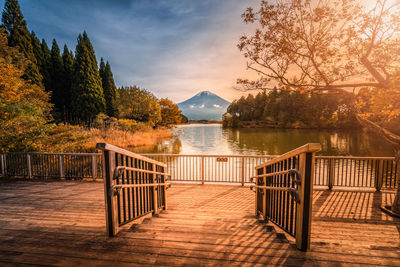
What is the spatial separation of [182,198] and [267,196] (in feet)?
9.65

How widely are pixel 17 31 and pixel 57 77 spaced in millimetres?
9130

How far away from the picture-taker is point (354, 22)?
4.98 metres

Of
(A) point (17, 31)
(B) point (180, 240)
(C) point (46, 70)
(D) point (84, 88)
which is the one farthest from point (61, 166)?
(C) point (46, 70)

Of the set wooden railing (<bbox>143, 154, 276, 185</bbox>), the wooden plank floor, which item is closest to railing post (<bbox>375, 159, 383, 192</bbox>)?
the wooden plank floor

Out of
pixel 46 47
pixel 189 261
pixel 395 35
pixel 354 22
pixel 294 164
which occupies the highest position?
pixel 46 47

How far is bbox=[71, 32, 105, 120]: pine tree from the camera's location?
27016 millimetres

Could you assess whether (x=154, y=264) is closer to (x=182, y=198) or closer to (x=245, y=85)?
(x=182, y=198)

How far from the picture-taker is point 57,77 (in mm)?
31250

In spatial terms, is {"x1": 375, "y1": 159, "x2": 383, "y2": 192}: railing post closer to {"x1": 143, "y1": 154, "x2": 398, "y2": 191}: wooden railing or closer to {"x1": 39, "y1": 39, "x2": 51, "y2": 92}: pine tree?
{"x1": 143, "y1": 154, "x2": 398, "y2": 191}: wooden railing

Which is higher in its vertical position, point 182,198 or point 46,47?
point 46,47

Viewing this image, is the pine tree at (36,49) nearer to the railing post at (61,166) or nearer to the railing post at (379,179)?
the railing post at (61,166)

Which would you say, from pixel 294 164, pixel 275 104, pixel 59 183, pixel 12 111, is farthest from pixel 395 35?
pixel 275 104

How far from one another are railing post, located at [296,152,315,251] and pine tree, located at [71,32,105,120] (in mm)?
31101

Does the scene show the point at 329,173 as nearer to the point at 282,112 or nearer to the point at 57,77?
the point at 57,77
